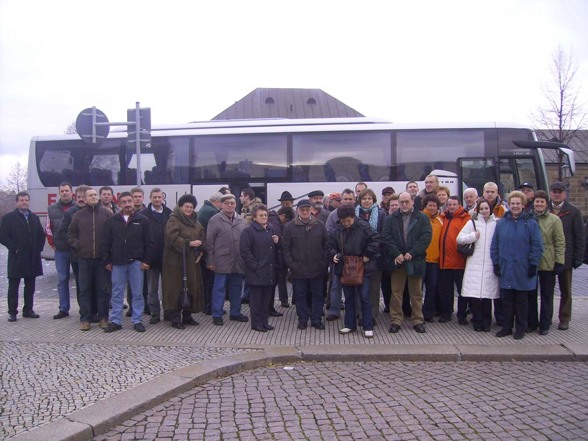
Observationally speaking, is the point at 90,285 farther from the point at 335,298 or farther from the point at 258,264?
the point at 335,298

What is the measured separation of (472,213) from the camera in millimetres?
8258

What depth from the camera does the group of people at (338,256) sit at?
747 centimetres

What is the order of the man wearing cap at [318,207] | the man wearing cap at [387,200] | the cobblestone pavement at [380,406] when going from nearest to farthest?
the cobblestone pavement at [380,406] → the man wearing cap at [387,200] → the man wearing cap at [318,207]

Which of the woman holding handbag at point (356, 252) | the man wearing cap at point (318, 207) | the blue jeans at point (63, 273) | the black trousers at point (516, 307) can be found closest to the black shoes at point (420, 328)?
the woman holding handbag at point (356, 252)

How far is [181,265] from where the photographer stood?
8.11m

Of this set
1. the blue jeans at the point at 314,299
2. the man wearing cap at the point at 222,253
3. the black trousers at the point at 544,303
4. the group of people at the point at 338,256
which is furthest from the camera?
the man wearing cap at the point at 222,253

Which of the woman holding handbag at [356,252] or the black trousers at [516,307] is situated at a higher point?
the woman holding handbag at [356,252]

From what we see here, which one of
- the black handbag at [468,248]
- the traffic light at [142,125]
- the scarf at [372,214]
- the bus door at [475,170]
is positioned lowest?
the black handbag at [468,248]

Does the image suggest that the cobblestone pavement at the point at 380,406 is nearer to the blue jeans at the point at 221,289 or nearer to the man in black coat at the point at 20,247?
the blue jeans at the point at 221,289

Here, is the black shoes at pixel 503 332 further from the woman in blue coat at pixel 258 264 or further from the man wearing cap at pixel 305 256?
the woman in blue coat at pixel 258 264

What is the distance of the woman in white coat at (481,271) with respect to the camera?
302 inches

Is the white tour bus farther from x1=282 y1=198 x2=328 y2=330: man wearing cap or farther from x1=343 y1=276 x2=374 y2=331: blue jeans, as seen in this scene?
x1=343 y1=276 x2=374 y2=331: blue jeans

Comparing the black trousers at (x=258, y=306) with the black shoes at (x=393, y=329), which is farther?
the black trousers at (x=258, y=306)

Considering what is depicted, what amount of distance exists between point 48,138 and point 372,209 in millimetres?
11270
